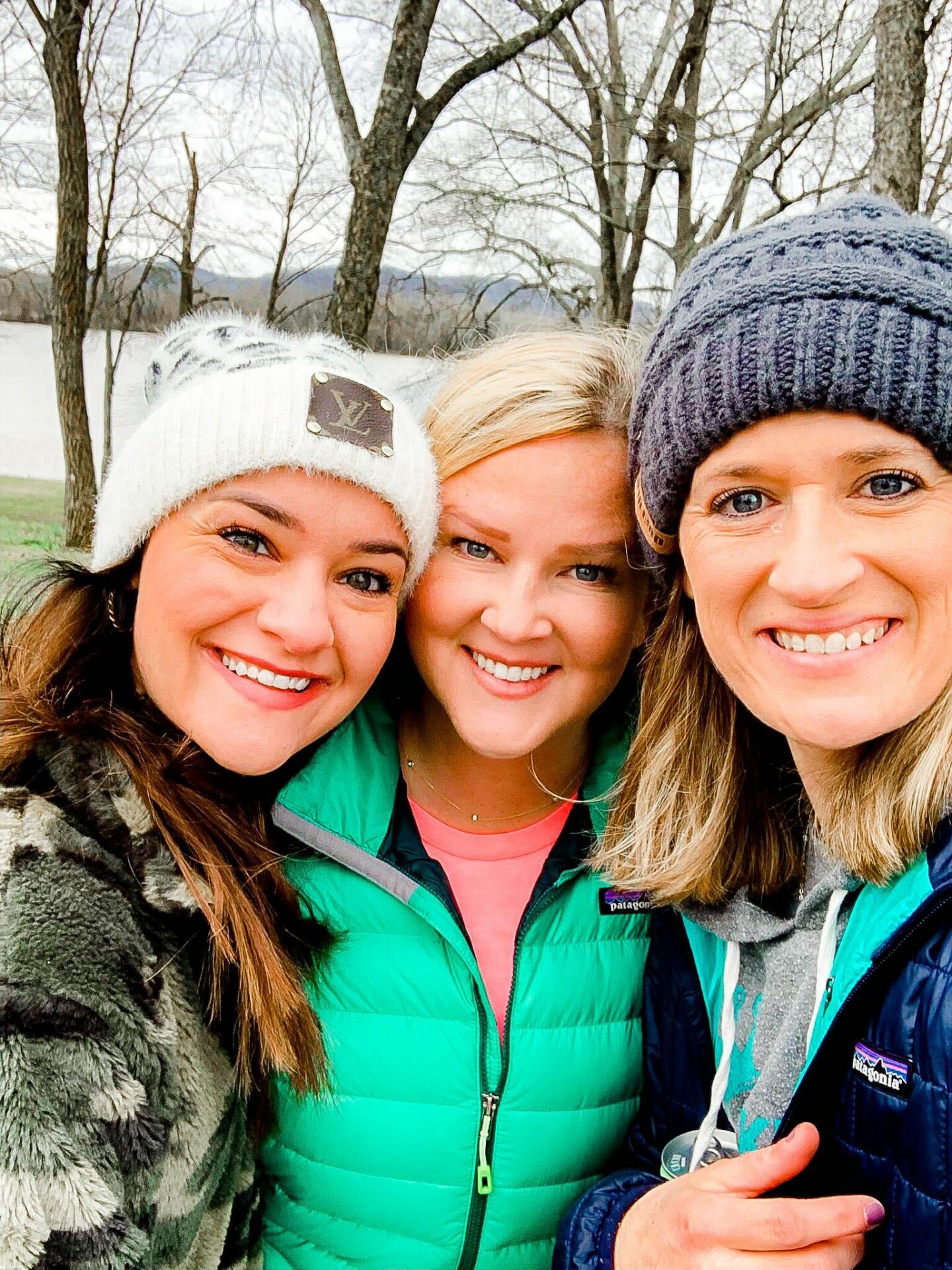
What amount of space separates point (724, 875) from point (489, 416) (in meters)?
0.95

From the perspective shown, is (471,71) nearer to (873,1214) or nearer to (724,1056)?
(724,1056)

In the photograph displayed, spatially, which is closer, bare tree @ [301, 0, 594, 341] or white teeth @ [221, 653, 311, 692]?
white teeth @ [221, 653, 311, 692]

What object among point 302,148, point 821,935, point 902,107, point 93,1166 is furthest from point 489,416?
point 302,148

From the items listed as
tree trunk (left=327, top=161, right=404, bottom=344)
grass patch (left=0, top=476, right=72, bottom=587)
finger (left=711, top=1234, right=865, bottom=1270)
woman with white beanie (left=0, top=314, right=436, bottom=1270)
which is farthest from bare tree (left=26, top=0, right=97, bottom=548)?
finger (left=711, top=1234, right=865, bottom=1270)

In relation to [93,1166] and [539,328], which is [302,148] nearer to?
[539,328]

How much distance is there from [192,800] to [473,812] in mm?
640

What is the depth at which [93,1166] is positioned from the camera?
4.20ft

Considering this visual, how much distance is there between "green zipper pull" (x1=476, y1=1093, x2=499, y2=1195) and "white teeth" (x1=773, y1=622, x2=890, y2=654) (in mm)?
955

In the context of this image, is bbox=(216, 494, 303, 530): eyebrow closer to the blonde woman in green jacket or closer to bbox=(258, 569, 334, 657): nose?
bbox=(258, 569, 334, 657): nose

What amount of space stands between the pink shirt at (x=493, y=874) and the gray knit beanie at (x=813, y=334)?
31.5 inches

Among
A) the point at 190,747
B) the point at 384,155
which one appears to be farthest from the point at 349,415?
the point at 384,155

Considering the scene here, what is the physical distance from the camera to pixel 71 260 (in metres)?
8.23

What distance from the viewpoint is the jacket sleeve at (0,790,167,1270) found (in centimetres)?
122

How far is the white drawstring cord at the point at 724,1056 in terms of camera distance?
1.63 metres
